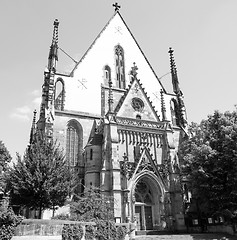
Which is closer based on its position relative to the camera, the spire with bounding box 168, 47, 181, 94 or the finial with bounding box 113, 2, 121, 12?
the spire with bounding box 168, 47, 181, 94

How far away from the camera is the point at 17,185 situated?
64.4ft

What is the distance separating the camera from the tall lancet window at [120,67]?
35.9m

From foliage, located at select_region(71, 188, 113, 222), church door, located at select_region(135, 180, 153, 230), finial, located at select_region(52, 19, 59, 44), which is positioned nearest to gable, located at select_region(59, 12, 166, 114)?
finial, located at select_region(52, 19, 59, 44)

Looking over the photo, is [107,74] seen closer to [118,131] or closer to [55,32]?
[55,32]

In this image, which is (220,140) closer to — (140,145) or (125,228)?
(140,145)

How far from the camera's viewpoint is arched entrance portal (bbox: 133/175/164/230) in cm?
2687

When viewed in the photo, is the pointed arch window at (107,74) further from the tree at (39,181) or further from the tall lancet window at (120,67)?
the tree at (39,181)

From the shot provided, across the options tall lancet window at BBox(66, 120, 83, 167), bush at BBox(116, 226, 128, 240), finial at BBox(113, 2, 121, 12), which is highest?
finial at BBox(113, 2, 121, 12)

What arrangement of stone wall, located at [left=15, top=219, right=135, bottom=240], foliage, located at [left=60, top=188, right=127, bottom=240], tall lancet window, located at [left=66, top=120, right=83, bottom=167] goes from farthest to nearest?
tall lancet window, located at [left=66, top=120, right=83, bottom=167]
foliage, located at [left=60, top=188, right=127, bottom=240]
stone wall, located at [left=15, top=219, right=135, bottom=240]

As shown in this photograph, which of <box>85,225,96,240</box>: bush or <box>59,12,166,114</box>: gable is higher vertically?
<box>59,12,166,114</box>: gable

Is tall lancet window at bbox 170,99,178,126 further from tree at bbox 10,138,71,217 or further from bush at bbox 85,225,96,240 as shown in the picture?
bush at bbox 85,225,96,240

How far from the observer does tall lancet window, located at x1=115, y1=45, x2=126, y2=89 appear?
3594 centimetres

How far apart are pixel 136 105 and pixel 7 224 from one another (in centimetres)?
2233

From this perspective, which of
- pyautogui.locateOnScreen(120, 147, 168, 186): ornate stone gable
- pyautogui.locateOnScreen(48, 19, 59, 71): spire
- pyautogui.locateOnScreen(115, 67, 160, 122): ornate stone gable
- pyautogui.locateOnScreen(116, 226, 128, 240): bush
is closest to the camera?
pyautogui.locateOnScreen(116, 226, 128, 240): bush
